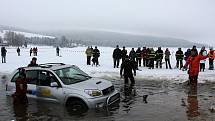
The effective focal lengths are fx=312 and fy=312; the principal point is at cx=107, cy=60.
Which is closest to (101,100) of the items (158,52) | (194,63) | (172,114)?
(172,114)

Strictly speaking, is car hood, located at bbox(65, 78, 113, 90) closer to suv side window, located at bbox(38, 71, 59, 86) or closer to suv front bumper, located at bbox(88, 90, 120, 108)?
suv front bumper, located at bbox(88, 90, 120, 108)

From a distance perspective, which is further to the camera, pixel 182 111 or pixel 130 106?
pixel 130 106

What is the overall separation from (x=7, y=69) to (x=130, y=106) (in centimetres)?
1743

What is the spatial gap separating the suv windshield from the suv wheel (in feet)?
2.38

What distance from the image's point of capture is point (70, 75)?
11.5 m

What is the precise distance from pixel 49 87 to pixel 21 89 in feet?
3.32

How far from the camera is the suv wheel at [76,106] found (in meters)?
10.3

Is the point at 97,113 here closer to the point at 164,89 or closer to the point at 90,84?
the point at 90,84

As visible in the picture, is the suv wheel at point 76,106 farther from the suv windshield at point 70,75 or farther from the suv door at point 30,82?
the suv door at point 30,82

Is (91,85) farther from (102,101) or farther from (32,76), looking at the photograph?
(32,76)

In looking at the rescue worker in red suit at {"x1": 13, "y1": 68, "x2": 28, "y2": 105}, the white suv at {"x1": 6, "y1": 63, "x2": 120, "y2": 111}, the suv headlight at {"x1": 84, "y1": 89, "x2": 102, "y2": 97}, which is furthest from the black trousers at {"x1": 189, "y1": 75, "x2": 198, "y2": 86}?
the rescue worker in red suit at {"x1": 13, "y1": 68, "x2": 28, "y2": 105}

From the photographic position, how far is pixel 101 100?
10188mm

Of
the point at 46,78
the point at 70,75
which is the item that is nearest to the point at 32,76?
the point at 46,78

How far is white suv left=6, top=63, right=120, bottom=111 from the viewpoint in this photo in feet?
33.4
